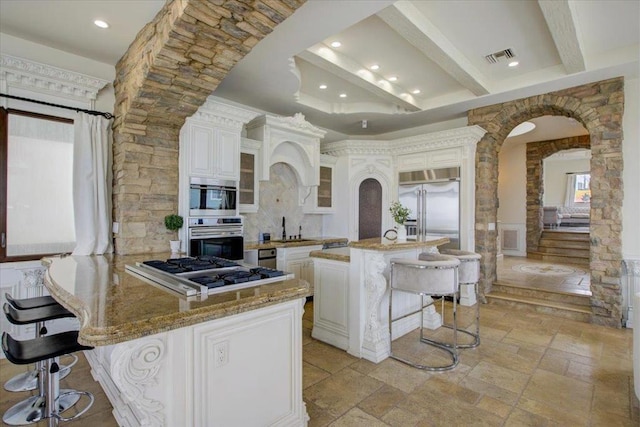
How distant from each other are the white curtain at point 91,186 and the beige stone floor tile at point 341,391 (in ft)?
8.66

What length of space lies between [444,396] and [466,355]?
0.85m

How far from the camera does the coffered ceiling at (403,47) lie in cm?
272

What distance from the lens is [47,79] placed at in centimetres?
315

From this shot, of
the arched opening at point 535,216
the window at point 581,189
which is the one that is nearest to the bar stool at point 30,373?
the arched opening at point 535,216

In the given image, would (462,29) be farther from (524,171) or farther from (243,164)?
(524,171)

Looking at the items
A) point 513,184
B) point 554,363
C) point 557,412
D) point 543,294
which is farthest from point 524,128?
point 557,412

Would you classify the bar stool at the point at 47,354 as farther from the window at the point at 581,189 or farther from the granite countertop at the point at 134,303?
the window at the point at 581,189

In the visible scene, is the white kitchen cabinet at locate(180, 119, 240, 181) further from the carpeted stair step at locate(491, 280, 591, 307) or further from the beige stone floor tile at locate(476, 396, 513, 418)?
the carpeted stair step at locate(491, 280, 591, 307)

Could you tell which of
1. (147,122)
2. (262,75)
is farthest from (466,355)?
(147,122)

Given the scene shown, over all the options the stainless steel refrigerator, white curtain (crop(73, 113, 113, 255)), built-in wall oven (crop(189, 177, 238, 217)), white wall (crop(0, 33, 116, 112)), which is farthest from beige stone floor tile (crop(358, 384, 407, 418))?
white wall (crop(0, 33, 116, 112))

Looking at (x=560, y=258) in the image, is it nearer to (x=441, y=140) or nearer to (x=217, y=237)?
(x=441, y=140)

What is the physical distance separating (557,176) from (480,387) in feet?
39.1

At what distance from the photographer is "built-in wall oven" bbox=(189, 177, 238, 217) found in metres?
3.75

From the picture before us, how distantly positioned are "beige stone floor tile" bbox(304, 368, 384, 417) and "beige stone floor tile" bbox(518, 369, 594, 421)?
112 cm
